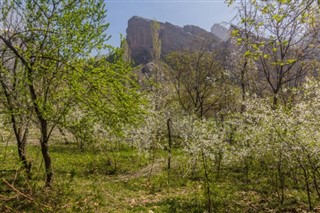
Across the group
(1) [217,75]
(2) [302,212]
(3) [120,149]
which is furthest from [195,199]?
(1) [217,75]

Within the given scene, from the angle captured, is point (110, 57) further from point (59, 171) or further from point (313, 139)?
point (59, 171)

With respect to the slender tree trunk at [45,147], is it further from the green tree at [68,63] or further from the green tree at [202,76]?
the green tree at [202,76]

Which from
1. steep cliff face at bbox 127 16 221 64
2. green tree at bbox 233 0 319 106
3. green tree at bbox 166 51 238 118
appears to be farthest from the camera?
steep cliff face at bbox 127 16 221 64

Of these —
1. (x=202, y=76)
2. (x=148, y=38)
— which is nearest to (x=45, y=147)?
(x=202, y=76)

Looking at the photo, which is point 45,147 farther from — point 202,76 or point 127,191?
point 202,76

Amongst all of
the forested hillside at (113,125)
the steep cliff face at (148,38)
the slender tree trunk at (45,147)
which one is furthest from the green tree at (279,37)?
the steep cliff face at (148,38)

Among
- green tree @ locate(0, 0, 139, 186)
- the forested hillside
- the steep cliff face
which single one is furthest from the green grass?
the steep cliff face

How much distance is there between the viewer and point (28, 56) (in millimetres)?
8711

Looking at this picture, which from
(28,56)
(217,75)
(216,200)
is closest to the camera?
(28,56)

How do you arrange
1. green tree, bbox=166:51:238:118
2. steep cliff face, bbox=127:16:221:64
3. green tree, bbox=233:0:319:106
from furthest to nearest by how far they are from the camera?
steep cliff face, bbox=127:16:221:64, green tree, bbox=166:51:238:118, green tree, bbox=233:0:319:106

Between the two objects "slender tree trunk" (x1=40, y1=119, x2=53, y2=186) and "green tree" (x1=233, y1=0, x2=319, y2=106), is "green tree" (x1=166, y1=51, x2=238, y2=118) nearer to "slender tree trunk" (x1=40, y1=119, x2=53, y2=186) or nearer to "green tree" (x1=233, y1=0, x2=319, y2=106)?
"green tree" (x1=233, y1=0, x2=319, y2=106)

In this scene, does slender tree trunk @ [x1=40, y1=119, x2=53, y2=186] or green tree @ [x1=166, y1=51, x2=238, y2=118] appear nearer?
slender tree trunk @ [x1=40, y1=119, x2=53, y2=186]

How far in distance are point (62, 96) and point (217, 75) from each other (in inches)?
1022

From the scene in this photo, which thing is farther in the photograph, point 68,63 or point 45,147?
point 45,147
